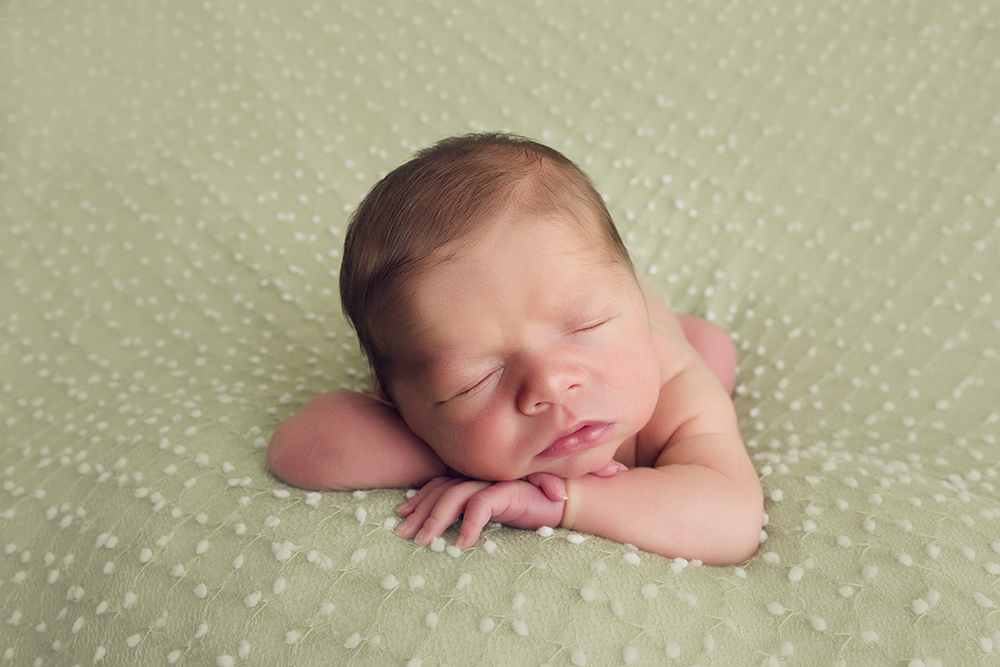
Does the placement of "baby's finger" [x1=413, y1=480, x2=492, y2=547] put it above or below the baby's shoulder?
below

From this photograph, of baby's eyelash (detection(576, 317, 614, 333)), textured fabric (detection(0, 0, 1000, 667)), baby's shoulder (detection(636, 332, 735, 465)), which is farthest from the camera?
baby's shoulder (detection(636, 332, 735, 465))

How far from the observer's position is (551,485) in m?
0.78

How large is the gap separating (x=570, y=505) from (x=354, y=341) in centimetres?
56

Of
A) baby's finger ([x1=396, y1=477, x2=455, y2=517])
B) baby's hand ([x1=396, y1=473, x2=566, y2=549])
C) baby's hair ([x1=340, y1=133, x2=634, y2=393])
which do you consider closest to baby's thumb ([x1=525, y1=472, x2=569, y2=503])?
baby's hand ([x1=396, y1=473, x2=566, y2=549])

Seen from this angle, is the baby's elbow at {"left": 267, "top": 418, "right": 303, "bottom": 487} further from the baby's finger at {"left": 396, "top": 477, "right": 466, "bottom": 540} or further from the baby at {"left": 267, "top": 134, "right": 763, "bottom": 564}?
the baby's finger at {"left": 396, "top": 477, "right": 466, "bottom": 540}

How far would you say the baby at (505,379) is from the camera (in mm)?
762

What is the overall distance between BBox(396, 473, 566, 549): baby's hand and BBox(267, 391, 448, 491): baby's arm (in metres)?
0.05

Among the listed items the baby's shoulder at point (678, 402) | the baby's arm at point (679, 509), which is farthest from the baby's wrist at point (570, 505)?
the baby's shoulder at point (678, 402)

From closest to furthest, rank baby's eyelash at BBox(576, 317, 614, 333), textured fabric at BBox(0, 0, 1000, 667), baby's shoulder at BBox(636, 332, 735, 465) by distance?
textured fabric at BBox(0, 0, 1000, 667)
baby's eyelash at BBox(576, 317, 614, 333)
baby's shoulder at BBox(636, 332, 735, 465)

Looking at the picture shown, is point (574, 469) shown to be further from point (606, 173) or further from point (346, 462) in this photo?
point (606, 173)

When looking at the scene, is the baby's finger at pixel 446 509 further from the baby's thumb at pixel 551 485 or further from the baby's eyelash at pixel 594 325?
the baby's eyelash at pixel 594 325

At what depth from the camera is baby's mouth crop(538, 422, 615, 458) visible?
0.77 metres

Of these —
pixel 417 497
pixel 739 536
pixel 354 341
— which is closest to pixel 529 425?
pixel 417 497

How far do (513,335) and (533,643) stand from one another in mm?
294
